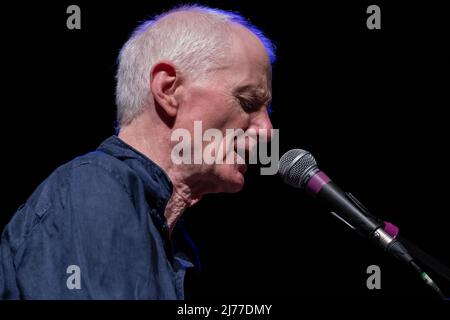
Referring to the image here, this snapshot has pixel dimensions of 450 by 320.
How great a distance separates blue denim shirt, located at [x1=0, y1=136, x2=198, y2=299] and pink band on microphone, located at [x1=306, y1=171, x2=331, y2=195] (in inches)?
16.6

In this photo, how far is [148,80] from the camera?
5.66 ft

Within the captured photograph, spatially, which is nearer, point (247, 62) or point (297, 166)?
point (297, 166)

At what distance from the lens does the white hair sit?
1702 mm

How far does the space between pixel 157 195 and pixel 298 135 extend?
119 cm

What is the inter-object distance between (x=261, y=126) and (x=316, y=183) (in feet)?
1.03

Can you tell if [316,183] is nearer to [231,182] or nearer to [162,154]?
[231,182]

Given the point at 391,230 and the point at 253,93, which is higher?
the point at 253,93

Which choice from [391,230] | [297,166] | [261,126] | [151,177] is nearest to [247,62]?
[261,126]

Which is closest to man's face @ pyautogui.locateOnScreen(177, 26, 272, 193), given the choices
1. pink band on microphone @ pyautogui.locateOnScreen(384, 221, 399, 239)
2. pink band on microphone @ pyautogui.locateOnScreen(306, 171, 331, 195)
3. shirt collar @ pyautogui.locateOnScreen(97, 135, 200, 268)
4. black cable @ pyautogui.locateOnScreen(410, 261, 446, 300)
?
shirt collar @ pyautogui.locateOnScreen(97, 135, 200, 268)

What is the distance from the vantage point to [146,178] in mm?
1523

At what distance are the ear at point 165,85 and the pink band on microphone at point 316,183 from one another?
0.44 meters

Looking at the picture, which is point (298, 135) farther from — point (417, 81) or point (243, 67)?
point (243, 67)

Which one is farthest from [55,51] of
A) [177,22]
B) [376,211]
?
[376,211]

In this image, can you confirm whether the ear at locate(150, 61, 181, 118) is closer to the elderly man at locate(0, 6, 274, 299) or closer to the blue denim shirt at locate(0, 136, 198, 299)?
the elderly man at locate(0, 6, 274, 299)
